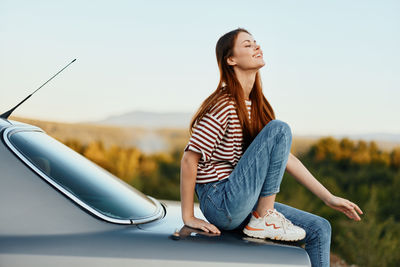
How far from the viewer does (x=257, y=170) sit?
6.89 feet

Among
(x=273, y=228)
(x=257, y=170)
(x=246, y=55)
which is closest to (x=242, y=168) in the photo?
(x=257, y=170)

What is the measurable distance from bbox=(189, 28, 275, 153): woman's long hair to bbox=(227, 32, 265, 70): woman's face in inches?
1.1

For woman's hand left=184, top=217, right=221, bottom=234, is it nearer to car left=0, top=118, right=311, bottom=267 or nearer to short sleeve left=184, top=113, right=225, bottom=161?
car left=0, top=118, right=311, bottom=267

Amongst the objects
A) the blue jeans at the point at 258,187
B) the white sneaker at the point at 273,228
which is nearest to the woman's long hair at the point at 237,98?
the blue jeans at the point at 258,187

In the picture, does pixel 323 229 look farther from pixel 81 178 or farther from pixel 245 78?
pixel 81 178

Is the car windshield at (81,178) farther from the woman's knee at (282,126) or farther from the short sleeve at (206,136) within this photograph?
the woman's knee at (282,126)

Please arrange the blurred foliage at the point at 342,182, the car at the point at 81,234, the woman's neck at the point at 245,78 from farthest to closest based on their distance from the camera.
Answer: the blurred foliage at the point at 342,182
the woman's neck at the point at 245,78
the car at the point at 81,234

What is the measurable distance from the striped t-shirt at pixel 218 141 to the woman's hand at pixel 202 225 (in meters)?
0.24

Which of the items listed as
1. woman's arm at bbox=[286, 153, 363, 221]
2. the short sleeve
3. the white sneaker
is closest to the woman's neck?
the short sleeve

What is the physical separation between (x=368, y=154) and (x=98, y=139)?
15.8ft

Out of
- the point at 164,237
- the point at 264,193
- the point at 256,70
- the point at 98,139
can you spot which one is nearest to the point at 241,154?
the point at 264,193

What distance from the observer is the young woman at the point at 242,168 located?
6.89ft

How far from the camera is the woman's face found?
7.79 ft

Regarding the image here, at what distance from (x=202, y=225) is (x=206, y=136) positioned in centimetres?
41
